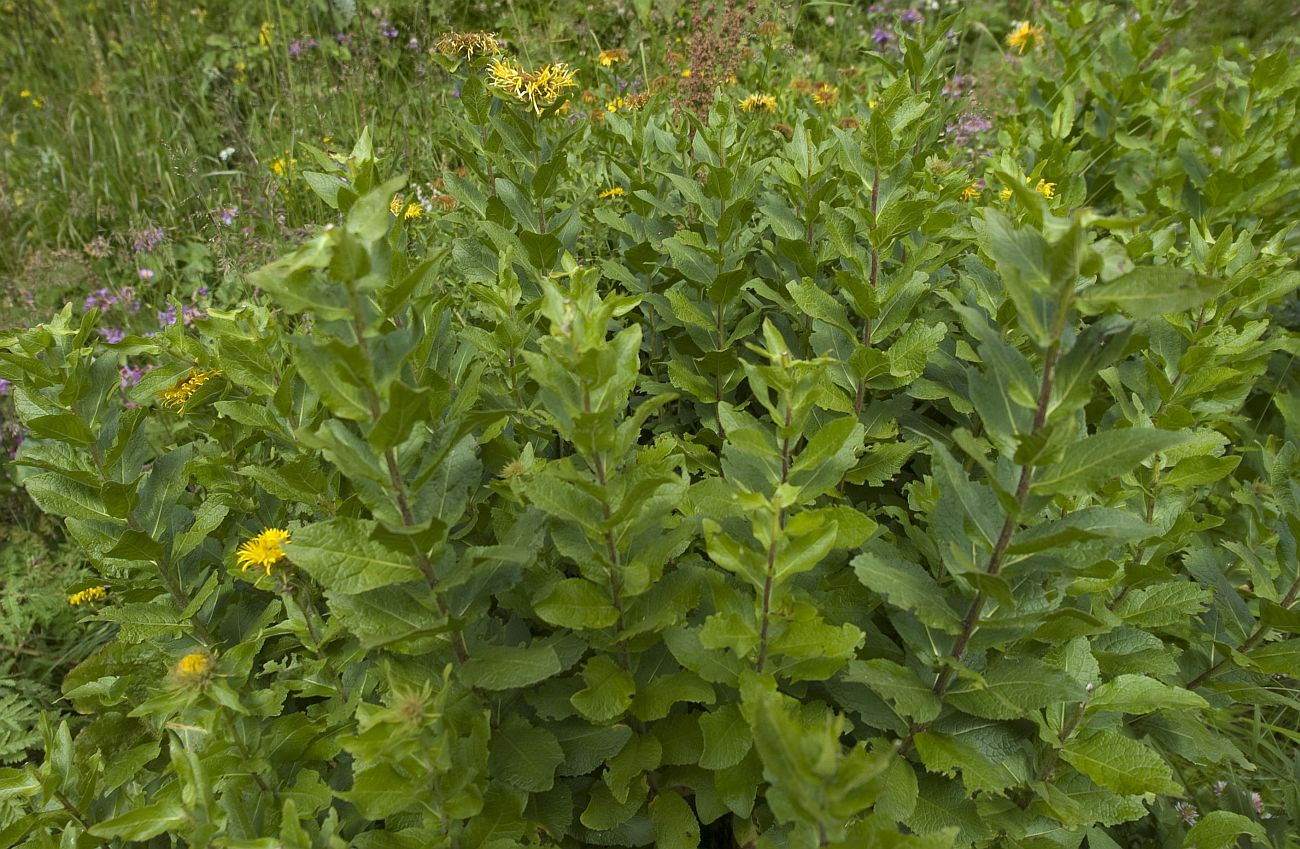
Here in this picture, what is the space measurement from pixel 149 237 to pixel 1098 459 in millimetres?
4336

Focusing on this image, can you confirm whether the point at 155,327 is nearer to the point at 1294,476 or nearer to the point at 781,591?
the point at 781,591

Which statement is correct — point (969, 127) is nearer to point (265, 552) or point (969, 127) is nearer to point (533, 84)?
point (533, 84)

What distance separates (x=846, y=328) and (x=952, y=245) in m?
0.64

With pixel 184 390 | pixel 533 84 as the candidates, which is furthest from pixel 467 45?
pixel 184 390

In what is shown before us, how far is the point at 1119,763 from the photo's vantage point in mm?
1497

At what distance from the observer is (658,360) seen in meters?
2.43

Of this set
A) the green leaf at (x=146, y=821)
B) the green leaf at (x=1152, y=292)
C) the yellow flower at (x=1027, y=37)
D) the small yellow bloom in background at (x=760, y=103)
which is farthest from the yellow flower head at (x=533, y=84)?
the yellow flower at (x=1027, y=37)

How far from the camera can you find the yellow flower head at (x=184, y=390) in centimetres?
199

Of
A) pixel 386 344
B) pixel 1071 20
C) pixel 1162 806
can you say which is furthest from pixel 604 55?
pixel 1162 806

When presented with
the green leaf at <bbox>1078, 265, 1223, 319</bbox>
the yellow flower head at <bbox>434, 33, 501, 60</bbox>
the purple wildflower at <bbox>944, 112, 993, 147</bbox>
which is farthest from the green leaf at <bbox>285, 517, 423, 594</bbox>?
the purple wildflower at <bbox>944, 112, 993, 147</bbox>

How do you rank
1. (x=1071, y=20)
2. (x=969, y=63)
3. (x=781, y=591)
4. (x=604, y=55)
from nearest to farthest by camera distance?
(x=781, y=591) → (x=1071, y=20) → (x=604, y=55) → (x=969, y=63)

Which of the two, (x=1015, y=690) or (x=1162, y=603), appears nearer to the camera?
(x=1015, y=690)

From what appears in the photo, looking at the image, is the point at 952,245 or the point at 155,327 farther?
the point at 155,327

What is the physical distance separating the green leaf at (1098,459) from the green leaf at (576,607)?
791 mm
